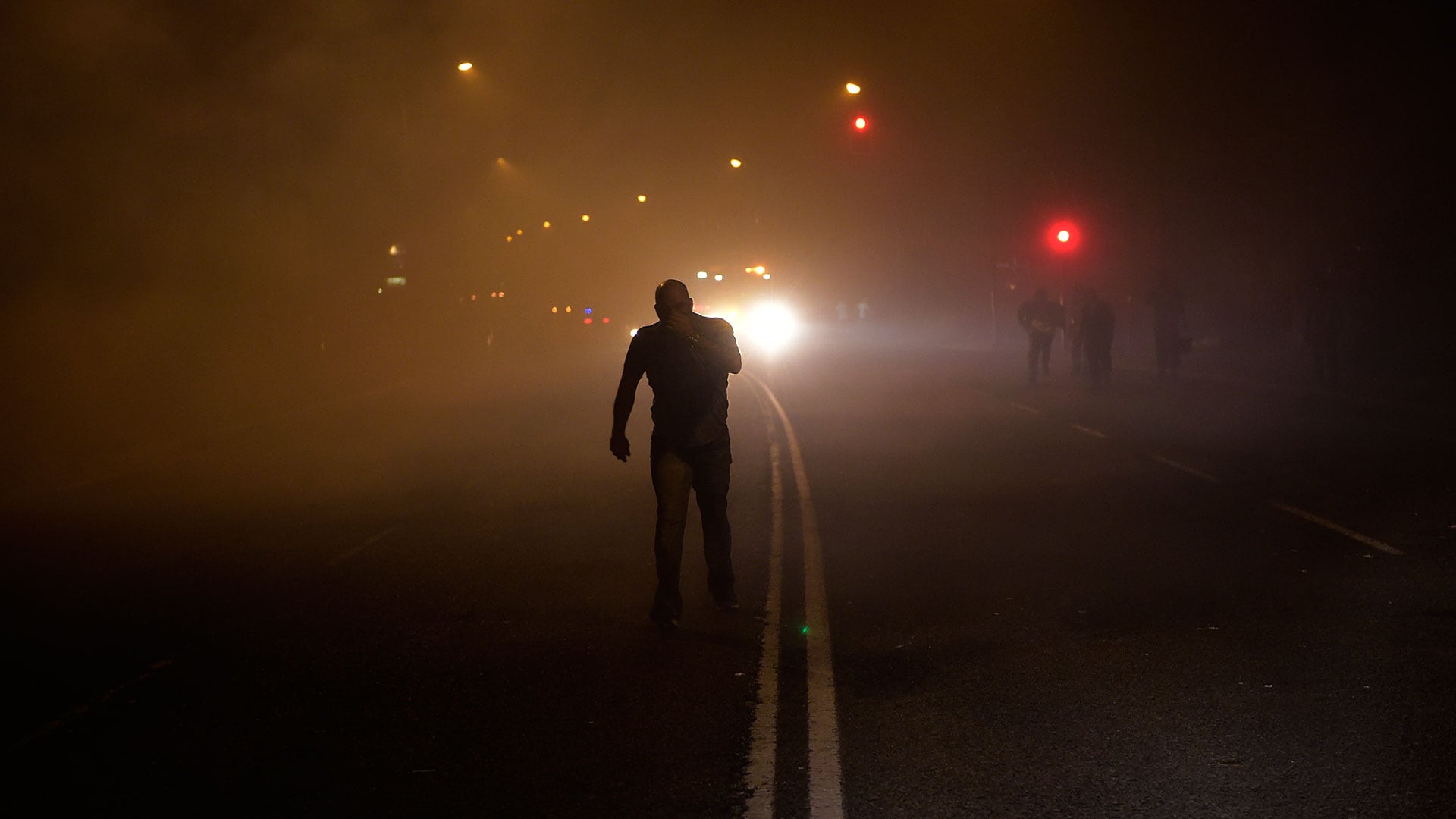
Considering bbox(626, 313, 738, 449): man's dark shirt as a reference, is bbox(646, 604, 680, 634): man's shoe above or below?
below

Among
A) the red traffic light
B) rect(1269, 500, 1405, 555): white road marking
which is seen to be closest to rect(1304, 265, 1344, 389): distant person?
the red traffic light

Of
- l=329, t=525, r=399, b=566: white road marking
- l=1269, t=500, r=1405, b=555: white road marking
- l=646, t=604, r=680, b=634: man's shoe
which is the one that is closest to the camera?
l=646, t=604, r=680, b=634: man's shoe

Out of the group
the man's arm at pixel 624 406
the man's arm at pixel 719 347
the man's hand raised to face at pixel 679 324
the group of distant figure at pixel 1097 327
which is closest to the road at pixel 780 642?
the man's arm at pixel 624 406

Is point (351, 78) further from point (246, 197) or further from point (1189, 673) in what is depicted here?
point (1189, 673)

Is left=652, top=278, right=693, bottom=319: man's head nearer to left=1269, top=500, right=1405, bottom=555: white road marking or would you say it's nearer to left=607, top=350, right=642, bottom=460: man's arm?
left=607, top=350, right=642, bottom=460: man's arm

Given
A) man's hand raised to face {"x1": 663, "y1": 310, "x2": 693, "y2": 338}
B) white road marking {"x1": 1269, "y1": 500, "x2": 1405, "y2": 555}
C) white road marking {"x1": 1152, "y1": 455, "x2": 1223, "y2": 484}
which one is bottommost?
white road marking {"x1": 1269, "y1": 500, "x2": 1405, "y2": 555}

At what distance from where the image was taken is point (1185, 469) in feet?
42.6

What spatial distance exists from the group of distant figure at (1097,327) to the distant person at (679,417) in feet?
56.6

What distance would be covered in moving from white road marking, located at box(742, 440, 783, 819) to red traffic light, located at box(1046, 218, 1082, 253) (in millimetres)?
24047

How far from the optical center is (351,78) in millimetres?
32625

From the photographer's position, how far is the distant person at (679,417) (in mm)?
7223

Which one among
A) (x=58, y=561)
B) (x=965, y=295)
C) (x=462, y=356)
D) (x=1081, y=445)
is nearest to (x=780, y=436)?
(x=1081, y=445)

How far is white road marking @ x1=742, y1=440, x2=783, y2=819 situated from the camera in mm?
4602

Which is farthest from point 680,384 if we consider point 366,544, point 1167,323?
point 1167,323
